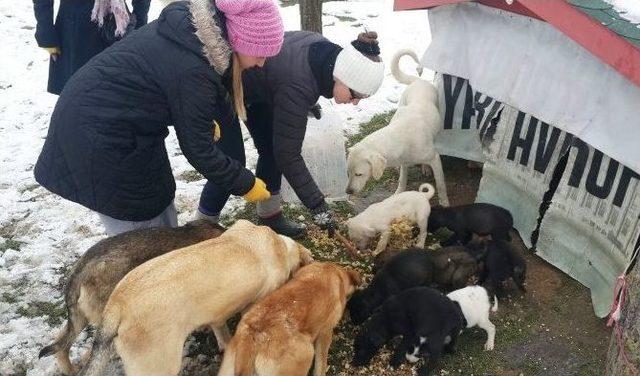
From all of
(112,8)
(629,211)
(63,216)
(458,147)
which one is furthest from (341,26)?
(629,211)

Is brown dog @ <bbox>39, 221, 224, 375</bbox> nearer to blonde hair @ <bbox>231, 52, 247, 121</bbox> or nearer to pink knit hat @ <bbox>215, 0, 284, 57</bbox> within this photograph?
blonde hair @ <bbox>231, 52, 247, 121</bbox>

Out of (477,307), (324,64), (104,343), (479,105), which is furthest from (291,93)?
(479,105)

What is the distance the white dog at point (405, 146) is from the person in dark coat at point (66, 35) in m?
2.89

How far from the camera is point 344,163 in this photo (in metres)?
6.13

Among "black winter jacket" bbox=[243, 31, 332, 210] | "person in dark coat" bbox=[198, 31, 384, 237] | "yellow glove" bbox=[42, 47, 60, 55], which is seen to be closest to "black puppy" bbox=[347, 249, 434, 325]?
"person in dark coat" bbox=[198, 31, 384, 237]

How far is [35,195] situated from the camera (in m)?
6.39

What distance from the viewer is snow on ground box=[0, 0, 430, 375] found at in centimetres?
462

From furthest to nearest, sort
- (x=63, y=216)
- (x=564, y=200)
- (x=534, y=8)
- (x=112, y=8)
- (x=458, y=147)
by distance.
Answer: (x=458, y=147)
(x=63, y=216)
(x=112, y=8)
(x=564, y=200)
(x=534, y=8)

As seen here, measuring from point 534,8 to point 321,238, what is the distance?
285 cm

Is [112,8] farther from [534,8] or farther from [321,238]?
[534,8]

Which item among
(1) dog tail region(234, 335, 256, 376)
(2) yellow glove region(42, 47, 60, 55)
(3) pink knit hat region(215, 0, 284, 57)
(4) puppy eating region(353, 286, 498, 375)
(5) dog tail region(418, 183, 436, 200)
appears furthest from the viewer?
(5) dog tail region(418, 183, 436, 200)

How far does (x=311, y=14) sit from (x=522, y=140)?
3421 mm

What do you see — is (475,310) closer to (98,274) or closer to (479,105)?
(479,105)

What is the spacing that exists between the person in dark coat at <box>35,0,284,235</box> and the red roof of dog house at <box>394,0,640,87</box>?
2.34 meters
